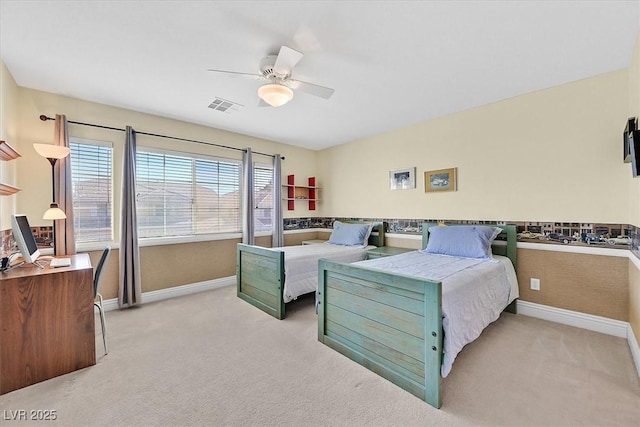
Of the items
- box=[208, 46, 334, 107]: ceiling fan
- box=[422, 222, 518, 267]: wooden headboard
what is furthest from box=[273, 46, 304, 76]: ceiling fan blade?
box=[422, 222, 518, 267]: wooden headboard

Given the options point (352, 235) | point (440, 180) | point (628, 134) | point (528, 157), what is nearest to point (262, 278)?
point (352, 235)

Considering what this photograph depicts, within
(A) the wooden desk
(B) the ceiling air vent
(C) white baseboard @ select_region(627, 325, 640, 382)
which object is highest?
(B) the ceiling air vent

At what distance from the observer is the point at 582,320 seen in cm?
270

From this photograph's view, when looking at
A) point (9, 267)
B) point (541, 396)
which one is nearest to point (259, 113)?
point (9, 267)

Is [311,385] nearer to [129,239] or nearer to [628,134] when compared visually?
[129,239]

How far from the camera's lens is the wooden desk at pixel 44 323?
1.89 meters

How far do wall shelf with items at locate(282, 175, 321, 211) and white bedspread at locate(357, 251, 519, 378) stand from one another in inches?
106

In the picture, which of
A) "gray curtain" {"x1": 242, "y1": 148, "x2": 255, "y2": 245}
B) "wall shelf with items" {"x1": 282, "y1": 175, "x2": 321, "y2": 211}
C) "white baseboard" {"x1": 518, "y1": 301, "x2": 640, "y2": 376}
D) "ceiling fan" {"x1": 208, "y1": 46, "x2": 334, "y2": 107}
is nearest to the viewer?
"ceiling fan" {"x1": 208, "y1": 46, "x2": 334, "y2": 107}

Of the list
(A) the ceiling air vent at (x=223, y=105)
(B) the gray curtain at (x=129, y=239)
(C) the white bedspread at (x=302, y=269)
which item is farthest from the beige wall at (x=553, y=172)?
(B) the gray curtain at (x=129, y=239)

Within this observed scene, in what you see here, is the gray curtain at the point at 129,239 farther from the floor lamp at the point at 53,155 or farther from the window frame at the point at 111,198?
the floor lamp at the point at 53,155

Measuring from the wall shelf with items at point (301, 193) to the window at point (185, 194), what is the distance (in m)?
1.02

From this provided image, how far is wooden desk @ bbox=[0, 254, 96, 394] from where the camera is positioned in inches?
74.2

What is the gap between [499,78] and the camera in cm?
266

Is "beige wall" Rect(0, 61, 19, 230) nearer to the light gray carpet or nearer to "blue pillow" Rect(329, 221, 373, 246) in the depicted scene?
the light gray carpet
